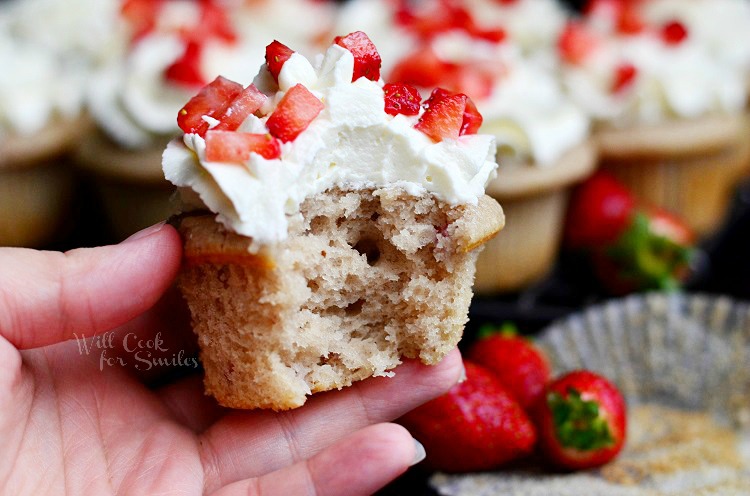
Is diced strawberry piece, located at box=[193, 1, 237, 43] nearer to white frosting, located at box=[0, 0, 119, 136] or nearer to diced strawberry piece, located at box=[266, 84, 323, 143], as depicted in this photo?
white frosting, located at box=[0, 0, 119, 136]

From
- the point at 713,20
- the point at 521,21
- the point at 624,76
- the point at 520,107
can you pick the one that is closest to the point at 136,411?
the point at 520,107

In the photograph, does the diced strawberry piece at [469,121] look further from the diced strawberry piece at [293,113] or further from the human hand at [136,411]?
the human hand at [136,411]

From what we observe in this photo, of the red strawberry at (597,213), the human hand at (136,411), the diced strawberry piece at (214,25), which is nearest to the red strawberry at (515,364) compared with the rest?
the human hand at (136,411)

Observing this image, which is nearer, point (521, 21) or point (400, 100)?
point (400, 100)

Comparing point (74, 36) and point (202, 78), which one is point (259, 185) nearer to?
point (202, 78)

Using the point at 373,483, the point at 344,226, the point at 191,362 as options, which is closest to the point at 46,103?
the point at 191,362

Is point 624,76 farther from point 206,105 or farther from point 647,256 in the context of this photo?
point 206,105
